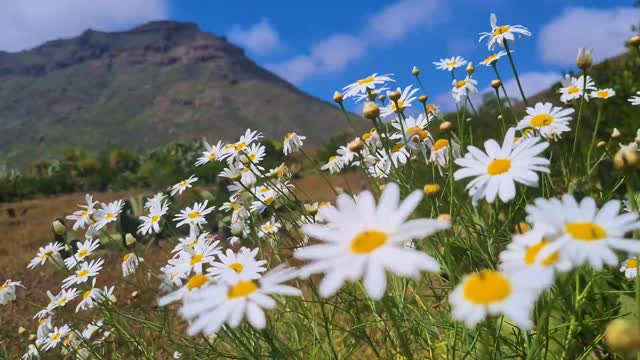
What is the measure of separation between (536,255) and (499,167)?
0.35 m

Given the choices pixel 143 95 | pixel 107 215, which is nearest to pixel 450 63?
pixel 107 215

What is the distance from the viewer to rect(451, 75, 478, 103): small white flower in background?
5.96 ft

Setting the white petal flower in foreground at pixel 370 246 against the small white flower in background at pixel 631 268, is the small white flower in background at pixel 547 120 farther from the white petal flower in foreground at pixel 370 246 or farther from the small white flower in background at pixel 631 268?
the white petal flower in foreground at pixel 370 246

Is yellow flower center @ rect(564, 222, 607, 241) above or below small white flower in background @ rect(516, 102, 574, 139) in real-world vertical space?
below

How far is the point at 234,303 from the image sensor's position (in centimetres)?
80

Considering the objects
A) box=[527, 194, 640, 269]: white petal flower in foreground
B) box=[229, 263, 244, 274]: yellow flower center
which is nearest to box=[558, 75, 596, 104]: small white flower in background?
box=[527, 194, 640, 269]: white petal flower in foreground

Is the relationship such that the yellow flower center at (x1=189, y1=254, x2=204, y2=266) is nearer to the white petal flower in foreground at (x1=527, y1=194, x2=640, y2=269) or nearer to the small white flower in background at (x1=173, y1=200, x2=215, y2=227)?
the small white flower in background at (x1=173, y1=200, x2=215, y2=227)

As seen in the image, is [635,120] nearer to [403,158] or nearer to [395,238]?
[403,158]

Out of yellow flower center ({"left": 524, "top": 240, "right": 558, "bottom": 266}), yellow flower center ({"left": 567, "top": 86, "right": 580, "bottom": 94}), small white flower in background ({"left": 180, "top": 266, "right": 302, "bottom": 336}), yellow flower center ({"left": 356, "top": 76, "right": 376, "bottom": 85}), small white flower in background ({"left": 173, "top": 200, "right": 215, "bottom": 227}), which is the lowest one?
small white flower in background ({"left": 180, "top": 266, "right": 302, "bottom": 336})

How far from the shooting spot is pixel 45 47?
137 meters

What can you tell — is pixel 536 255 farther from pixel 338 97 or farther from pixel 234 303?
pixel 338 97

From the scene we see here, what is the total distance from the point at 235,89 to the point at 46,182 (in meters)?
101

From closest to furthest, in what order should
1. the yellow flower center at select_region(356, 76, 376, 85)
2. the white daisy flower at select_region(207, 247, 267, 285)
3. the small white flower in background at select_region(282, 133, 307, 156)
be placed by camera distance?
the white daisy flower at select_region(207, 247, 267, 285)
the yellow flower center at select_region(356, 76, 376, 85)
the small white flower in background at select_region(282, 133, 307, 156)

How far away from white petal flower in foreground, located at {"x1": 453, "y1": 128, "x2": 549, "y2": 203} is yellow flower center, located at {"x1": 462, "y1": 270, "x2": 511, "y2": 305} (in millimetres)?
275
